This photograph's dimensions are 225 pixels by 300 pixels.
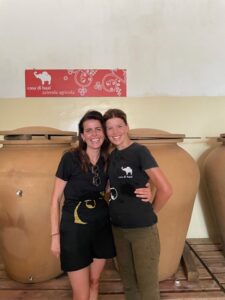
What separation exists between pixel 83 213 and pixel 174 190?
0.51 m

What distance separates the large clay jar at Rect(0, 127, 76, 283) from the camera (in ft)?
4.40

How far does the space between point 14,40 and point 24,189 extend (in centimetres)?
114

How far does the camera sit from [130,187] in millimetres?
1022

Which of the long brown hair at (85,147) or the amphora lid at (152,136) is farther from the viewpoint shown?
the amphora lid at (152,136)

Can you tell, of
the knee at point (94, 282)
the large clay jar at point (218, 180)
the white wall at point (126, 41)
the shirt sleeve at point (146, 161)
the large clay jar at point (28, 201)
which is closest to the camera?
the shirt sleeve at point (146, 161)

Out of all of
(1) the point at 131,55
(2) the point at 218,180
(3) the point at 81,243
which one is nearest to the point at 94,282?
(3) the point at 81,243

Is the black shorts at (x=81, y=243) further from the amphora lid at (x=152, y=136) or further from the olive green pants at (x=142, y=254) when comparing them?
the amphora lid at (x=152, y=136)

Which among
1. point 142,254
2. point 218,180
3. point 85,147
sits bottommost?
point 142,254

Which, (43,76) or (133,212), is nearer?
(133,212)

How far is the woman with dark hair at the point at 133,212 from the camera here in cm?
100

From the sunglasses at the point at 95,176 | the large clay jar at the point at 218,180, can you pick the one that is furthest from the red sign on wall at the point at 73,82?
the sunglasses at the point at 95,176

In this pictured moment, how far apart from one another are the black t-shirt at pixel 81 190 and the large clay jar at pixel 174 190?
0.41 metres

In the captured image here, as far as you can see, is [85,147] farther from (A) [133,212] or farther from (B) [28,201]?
(B) [28,201]

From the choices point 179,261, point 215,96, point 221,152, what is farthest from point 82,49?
point 179,261
